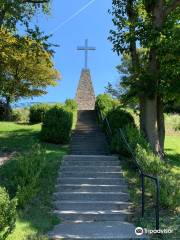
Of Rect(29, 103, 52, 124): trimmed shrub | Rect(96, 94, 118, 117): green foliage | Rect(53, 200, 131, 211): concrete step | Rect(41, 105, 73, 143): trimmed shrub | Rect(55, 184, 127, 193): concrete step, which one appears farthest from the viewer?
Rect(29, 103, 52, 124): trimmed shrub

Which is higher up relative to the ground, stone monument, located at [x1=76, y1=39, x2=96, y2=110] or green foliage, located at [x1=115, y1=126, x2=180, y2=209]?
stone monument, located at [x1=76, y1=39, x2=96, y2=110]

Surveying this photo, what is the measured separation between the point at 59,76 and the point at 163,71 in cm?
1821

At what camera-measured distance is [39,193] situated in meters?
12.3

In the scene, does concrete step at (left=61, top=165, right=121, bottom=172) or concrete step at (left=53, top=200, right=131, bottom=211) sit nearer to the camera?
concrete step at (left=53, top=200, right=131, bottom=211)

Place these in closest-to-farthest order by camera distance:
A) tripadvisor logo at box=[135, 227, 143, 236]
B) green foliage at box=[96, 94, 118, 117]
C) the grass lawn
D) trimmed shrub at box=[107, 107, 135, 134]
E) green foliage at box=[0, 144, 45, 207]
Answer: tripadvisor logo at box=[135, 227, 143, 236]
the grass lawn
green foliage at box=[0, 144, 45, 207]
trimmed shrub at box=[107, 107, 135, 134]
green foliage at box=[96, 94, 118, 117]

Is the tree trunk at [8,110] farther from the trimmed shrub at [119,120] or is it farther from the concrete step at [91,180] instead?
the concrete step at [91,180]

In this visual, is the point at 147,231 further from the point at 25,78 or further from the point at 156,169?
the point at 25,78

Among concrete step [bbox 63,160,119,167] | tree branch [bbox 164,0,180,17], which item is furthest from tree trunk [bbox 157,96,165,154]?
concrete step [bbox 63,160,119,167]

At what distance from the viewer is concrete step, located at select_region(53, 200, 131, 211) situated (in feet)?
38.3

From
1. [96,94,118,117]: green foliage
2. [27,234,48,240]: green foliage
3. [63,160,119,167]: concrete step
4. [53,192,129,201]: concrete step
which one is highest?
[96,94,118,117]: green foliage

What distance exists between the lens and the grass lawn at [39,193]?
9.97m

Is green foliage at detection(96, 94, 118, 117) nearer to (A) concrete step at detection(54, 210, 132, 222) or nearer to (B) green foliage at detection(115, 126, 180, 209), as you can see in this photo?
(B) green foliage at detection(115, 126, 180, 209)

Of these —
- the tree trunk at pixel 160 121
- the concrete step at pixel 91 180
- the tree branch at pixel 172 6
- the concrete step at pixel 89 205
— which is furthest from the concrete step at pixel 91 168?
the tree branch at pixel 172 6

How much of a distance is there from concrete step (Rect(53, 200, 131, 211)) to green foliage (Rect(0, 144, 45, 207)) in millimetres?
735
